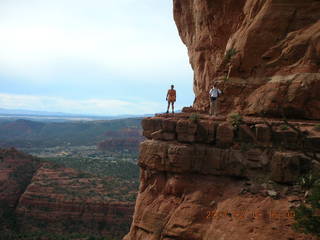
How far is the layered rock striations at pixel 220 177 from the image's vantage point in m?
13.2

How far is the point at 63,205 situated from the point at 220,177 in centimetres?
3882

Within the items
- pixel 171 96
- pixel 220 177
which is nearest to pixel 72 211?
pixel 171 96

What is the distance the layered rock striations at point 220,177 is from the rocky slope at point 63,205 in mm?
32727

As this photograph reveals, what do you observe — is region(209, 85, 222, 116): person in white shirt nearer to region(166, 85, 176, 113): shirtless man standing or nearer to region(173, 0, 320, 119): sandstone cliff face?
region(173, 0, 320, 119): sandstone cliff face

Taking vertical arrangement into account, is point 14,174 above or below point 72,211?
above

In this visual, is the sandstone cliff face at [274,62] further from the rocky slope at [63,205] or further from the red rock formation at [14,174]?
the red rock formation at [14,174]

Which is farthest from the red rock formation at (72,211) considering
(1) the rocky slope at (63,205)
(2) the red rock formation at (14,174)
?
(2) the red rock formation at (14,174)

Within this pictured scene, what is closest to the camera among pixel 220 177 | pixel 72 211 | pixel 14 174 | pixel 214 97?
pixel 220 177

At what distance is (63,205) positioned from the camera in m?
49.2

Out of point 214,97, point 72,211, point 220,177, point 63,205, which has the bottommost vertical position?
point 72,211

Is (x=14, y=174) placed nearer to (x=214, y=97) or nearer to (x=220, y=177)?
(x=214, y=97)

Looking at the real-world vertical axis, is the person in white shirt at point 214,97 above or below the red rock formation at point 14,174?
above

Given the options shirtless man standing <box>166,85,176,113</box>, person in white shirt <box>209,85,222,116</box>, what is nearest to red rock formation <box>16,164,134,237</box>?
shirtless man standing <box>166,85,176,113</box>

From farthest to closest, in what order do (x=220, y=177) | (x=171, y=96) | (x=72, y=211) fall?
(x=72, y=211), (x=171, y=96), (x=220, y=177)
